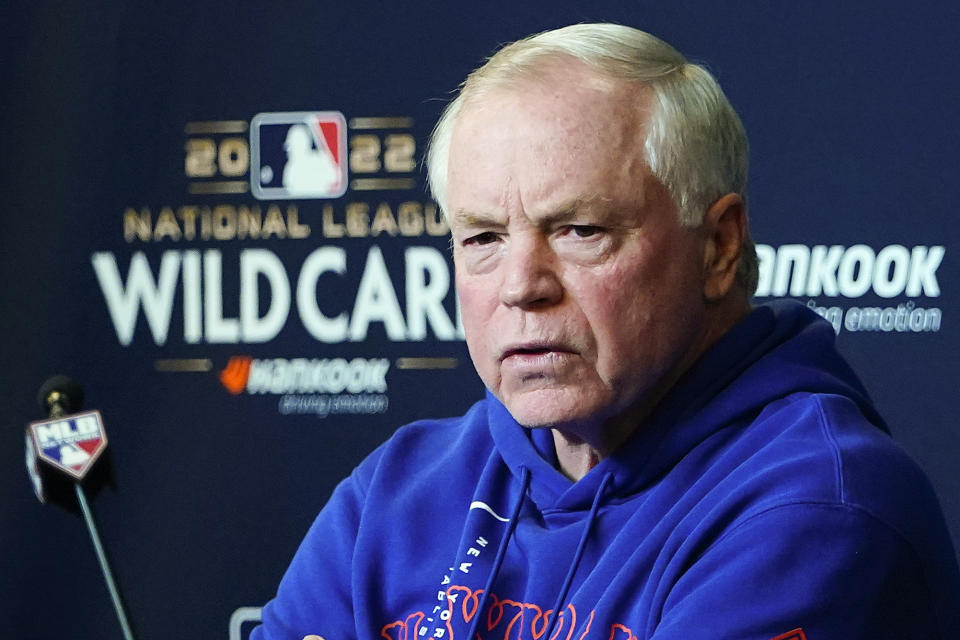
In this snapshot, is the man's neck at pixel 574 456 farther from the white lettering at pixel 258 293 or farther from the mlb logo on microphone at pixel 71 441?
the white lettering at pixel 258 293

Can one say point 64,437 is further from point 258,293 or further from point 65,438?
point 258,293

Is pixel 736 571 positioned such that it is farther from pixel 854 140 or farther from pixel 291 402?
pixel 291 402

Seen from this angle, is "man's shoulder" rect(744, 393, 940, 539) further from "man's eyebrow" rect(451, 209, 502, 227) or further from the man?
"man's eyebrow" rect(451, 209, 502, 227)

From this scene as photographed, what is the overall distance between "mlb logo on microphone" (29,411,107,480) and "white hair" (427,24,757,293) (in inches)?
30.7

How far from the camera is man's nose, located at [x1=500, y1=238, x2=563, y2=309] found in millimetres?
1271

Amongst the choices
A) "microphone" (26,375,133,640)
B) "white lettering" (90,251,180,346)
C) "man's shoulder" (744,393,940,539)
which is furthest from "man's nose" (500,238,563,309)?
"white lettering" (90,251,180,346)

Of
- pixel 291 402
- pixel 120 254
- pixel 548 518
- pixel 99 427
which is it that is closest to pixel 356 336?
pixel 291 402

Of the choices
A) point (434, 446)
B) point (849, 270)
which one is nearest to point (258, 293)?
point (434, 446)

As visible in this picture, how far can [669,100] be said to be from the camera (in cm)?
130

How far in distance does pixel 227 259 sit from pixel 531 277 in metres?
1.36

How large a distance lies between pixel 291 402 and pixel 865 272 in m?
1.11

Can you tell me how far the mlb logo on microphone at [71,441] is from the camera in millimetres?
1799

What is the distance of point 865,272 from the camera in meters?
2.31

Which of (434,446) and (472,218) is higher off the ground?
(472,218)
